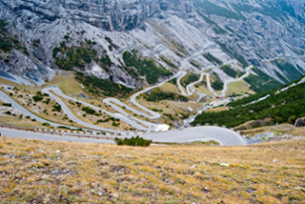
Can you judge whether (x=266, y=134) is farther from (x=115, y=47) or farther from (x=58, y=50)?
(x=115, y=47)

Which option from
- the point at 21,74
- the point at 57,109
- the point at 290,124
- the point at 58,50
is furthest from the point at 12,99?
the point at 58,50

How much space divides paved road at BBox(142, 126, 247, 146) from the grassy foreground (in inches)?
1268

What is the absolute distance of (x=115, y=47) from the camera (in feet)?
562

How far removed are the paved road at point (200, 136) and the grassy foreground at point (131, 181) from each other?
106 ft

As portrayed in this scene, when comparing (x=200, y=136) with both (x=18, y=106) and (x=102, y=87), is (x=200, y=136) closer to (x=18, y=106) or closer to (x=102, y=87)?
(x=18, y=106)

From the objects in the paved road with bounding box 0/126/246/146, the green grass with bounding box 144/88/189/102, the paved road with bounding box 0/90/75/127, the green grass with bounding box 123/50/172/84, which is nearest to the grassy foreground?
the paved road with bounding box 0/126/246/146

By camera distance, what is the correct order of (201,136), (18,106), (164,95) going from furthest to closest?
(164,95) < (18,106) < (201,136)

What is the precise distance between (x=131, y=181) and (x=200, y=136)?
139 ft

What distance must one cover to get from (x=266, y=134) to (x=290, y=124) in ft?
29.7

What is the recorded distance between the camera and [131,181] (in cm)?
1056

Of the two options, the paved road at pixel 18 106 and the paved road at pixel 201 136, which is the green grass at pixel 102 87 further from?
the paved road at pixel 201 136

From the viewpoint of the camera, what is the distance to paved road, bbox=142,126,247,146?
46438 millimetres

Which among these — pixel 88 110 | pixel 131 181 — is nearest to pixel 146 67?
pixel 88 110

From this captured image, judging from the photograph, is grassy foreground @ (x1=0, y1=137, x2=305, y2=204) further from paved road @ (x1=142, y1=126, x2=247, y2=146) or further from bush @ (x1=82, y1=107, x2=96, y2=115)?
bush @ (x1=82, y1=107, x2=96, y2=115)
